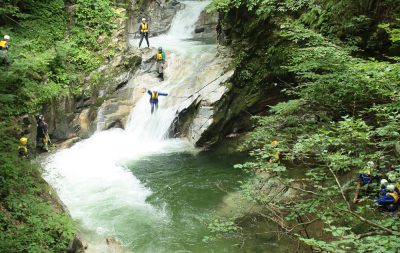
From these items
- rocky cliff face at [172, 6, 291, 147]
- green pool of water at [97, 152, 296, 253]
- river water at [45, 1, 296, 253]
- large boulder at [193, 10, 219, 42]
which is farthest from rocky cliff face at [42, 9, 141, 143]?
large boulder at [193, 10, 219, 42]

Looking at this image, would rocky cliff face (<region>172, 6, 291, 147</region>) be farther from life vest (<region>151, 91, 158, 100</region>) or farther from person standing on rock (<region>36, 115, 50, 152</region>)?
person standing on rock (<region>36, 115, 50, 152</region>)

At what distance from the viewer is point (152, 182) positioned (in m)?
11.1

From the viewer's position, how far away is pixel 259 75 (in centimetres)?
1330

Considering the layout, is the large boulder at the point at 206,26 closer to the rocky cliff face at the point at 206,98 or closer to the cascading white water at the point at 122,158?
the cascading white water at the point at 122,158

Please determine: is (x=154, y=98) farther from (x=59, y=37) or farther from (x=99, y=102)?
(x=59, y=37)

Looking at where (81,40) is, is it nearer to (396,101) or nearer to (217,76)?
(217,76)

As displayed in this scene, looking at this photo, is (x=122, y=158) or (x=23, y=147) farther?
(x=122, y=158)

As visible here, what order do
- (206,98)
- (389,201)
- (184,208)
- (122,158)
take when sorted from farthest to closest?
(206,98) → (122,158) → (184,208) → (389,201)

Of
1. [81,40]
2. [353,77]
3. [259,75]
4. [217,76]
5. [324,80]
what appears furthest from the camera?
[81,40]

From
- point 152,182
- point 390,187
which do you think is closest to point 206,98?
point 152,182

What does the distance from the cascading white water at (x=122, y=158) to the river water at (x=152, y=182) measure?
0.09 ft

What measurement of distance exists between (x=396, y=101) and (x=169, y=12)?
19.9 meters

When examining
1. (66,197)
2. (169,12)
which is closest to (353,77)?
(66,197)

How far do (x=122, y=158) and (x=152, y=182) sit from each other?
8.17ft
